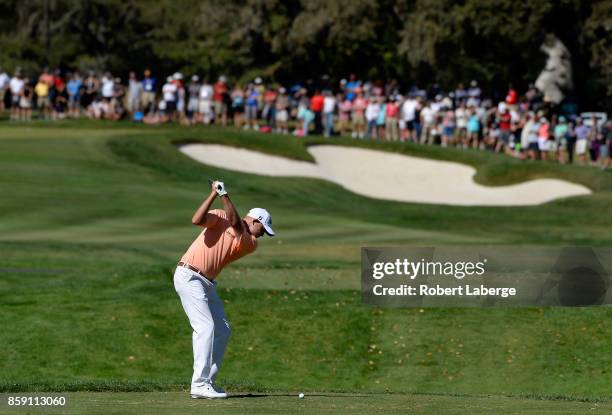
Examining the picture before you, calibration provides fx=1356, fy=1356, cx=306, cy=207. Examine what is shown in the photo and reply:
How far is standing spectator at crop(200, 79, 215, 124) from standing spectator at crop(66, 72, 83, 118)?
17.2ft

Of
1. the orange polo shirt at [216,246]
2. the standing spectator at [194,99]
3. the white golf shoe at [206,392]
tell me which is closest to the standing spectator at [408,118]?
the standing spectator at [194,99]

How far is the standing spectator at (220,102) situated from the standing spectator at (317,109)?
12.0ft

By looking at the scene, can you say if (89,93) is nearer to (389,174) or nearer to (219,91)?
(219,91)

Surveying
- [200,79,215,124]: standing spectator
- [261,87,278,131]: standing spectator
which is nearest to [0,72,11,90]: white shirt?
[200,79,215,124]: standing spectator

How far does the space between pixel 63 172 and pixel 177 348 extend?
860 inches

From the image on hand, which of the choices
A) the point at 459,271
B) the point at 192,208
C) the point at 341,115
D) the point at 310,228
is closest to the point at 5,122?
the point at 341,115

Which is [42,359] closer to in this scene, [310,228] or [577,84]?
[310,228]

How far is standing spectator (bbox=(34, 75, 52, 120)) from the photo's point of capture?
55.7 metres

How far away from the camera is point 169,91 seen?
54.3 metres

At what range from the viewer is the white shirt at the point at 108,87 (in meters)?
55.0

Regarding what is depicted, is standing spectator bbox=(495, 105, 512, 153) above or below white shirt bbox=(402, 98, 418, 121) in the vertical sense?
below

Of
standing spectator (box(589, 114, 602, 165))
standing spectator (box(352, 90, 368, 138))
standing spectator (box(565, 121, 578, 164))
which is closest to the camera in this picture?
standing spectator (box(589, 114, 602, 165))

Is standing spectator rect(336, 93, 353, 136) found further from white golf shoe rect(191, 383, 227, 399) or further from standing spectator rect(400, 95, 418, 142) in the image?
white golf shoe rect(191, 383, 227, 399)

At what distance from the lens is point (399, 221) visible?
39.3 metres
